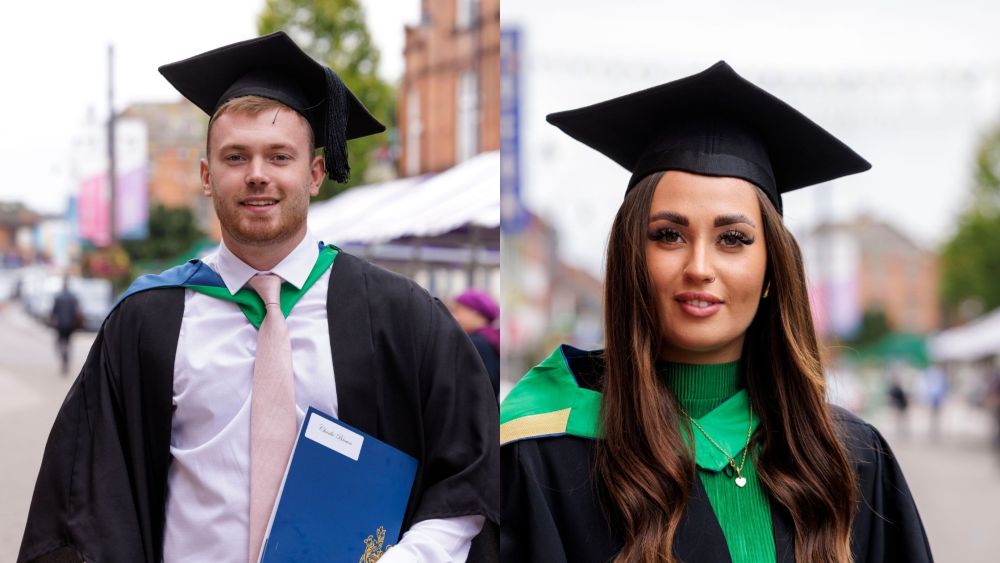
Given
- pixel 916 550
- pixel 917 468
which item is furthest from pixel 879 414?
pixel 916 550

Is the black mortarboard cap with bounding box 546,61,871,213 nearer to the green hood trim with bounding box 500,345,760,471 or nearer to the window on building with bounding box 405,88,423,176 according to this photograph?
the green hood trim with bounding box 500,345,760,471

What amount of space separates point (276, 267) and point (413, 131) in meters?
A: 0.97

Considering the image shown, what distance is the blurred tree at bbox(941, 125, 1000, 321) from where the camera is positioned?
27.8m

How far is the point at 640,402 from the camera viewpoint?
2098mm

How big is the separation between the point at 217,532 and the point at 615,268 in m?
0.97

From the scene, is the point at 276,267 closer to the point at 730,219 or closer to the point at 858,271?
the point at 730,219

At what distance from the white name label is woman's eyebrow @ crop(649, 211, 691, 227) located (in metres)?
0.75

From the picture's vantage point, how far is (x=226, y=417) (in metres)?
1.93

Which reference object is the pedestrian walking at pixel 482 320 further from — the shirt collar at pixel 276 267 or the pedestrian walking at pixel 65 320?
the pedestrian walking at pixel 65 320

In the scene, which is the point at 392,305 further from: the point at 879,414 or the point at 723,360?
the point at 879,414

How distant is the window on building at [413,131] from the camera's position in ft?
9.32

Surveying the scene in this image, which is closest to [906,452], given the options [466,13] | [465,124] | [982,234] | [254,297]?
[465,124]

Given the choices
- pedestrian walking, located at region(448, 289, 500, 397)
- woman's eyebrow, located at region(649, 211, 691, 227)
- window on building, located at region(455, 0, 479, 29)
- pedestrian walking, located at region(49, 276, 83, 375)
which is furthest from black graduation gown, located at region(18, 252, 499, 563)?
window on building, located at region(455, 0, 479, 29)

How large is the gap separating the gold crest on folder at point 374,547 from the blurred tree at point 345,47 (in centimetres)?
93
